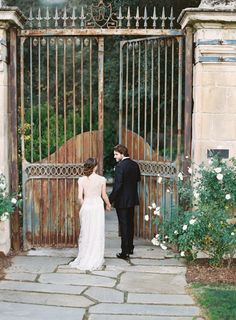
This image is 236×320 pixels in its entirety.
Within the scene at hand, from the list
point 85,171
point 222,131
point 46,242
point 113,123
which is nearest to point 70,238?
point 46,242

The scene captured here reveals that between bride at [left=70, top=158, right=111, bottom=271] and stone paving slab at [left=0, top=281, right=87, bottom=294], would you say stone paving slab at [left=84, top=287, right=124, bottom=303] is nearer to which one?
stone paving slab at [left=0, top=281, right=87, bottom=294]

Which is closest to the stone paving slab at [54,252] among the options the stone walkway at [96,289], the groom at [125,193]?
the stone walkway at [96,289]

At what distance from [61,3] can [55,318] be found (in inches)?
505

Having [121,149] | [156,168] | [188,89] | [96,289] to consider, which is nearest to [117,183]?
[121,149]

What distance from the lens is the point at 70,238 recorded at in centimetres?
808

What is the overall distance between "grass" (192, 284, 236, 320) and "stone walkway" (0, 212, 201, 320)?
0.13 m

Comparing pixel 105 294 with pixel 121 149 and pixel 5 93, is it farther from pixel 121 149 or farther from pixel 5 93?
pixel 5 93

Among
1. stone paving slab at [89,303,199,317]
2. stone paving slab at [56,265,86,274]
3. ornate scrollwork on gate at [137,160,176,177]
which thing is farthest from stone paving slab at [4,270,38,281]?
ornate scrollwork on gate at [137,160,176,177]

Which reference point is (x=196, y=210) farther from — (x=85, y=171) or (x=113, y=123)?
(x=113, y=123)

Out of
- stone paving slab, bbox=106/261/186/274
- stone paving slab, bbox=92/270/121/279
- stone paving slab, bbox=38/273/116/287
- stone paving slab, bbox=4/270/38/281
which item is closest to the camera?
stone paving slab, bbox=38/273/116/287

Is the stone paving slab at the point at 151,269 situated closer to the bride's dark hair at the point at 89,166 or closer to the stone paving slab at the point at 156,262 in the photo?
the stone paving slab at the point at 156,262

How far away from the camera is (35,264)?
23.6ft

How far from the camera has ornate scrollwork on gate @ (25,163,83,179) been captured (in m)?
7.91

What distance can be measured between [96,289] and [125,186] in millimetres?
1839
